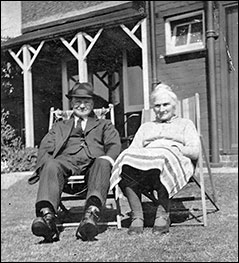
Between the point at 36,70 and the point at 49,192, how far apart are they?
0.97 feet

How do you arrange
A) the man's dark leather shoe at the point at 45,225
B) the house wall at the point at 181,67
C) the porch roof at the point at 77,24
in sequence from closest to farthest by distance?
the man's dark leather shoe at the point at 45,225
the house wall at the point at 181,67
the porch roof at the point at 77,24

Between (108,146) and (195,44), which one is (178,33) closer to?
(195,44)

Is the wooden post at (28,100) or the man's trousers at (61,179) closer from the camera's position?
the man's trousers at (61,179)

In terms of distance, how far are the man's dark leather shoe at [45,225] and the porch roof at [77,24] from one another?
1.22 ft

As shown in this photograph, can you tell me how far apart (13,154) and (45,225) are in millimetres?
179

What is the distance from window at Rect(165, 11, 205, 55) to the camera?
2.26 feet

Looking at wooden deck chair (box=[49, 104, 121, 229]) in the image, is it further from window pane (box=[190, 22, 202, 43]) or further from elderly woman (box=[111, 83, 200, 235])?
window pane (box=[190, 22, 202, 43])

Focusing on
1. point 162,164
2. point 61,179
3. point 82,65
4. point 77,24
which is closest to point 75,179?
point 61,179

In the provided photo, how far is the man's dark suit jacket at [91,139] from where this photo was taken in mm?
580

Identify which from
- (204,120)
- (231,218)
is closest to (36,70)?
(204,120)

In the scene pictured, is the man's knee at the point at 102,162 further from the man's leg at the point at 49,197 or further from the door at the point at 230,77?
the door at the point at 230,77

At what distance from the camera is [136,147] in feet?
2.10

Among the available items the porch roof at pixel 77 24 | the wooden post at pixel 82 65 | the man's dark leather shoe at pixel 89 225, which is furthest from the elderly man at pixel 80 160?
the porch roof at pixel 77 24

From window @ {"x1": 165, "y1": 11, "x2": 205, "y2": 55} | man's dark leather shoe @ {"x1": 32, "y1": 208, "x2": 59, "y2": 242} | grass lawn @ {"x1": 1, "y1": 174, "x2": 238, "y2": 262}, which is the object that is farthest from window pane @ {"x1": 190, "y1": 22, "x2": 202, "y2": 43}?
man's dark leather shoe @ {"x1": 32, "y1": 208, "x2": 59, "y2": 242}
